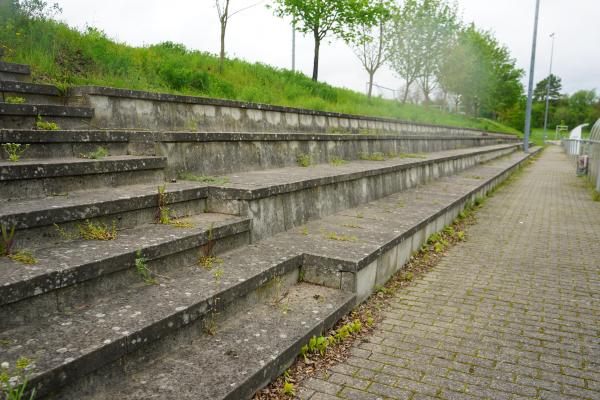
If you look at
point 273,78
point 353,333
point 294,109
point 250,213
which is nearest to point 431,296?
point 353,333

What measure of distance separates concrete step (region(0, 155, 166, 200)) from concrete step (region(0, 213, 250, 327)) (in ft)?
2.13

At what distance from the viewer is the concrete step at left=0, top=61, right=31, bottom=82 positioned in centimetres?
473

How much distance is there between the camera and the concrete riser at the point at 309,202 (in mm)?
4020

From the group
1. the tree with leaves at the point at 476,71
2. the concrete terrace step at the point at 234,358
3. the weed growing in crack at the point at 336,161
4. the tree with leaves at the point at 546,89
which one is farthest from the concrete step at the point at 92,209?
the tree with leaves at the point at 546,89

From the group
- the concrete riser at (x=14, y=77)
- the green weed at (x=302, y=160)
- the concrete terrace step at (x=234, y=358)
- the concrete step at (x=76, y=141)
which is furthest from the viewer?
the green weed at (x=302, y=160)

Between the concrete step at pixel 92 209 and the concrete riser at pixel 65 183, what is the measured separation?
0.07 meters

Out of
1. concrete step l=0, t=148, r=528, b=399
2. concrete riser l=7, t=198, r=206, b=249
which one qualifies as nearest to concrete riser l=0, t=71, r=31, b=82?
concrete riser l=7, t=198, r=206, b=249

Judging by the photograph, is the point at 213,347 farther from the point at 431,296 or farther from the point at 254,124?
the point at 254,124

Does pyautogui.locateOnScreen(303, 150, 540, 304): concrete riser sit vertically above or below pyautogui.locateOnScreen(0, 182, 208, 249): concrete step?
below

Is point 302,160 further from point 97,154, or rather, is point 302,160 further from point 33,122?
point 33,122

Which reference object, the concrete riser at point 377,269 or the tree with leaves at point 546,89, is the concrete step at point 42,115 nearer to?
the concrete riser at point 377,269

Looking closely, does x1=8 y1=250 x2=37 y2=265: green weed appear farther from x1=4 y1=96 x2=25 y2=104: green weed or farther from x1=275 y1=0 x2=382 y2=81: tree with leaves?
x1=275 y1=0 x2=382 y2=81: tree with leaves

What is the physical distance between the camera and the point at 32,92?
446 cm

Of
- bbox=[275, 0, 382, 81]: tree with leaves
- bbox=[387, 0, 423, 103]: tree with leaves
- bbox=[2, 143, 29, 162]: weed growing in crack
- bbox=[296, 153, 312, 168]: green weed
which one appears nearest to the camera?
bbox=[2, 143, 29, 162]: weed growing in crack
